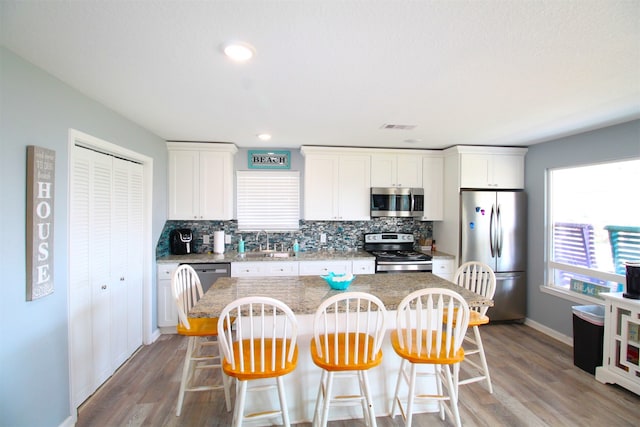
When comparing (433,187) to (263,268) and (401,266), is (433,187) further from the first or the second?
(263,268)

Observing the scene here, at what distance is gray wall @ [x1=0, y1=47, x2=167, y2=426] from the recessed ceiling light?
1.21 metres

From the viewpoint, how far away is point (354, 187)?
412 centimetres

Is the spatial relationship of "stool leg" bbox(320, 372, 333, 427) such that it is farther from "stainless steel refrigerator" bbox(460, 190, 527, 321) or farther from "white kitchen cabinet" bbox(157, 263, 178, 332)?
"stainless steel refrigerator" bbox(460, 190, 527, 321)

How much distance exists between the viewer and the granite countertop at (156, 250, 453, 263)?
354 cm

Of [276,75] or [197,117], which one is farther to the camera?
[197,117]

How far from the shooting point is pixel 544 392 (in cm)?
246

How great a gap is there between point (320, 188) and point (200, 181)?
1628 millimetres

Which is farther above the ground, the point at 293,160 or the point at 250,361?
the point at 293,160

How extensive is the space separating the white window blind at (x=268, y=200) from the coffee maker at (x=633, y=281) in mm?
3555

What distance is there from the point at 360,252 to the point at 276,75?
2.93 metres

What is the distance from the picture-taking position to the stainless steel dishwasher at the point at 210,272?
3543mm

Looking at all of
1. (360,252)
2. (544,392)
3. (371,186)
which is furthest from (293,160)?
(544,392)

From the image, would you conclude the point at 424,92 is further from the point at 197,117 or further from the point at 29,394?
the point at 29,394

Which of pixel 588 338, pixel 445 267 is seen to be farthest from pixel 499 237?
pixel 588 338
